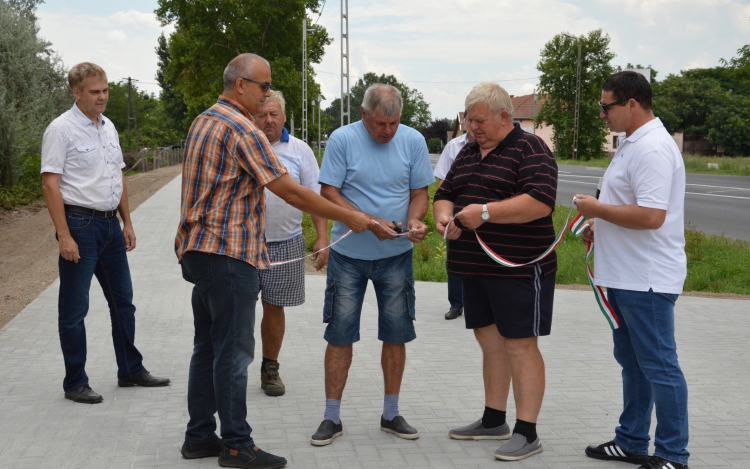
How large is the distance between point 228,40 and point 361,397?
4124 cm

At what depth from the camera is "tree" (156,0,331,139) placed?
42.2 m

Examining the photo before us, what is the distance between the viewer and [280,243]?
17.5 ft

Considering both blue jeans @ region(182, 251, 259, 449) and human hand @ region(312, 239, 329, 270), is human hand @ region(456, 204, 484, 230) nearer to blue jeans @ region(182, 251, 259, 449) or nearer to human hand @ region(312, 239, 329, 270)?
blue jeans @ region(182, 251, 259, 449)

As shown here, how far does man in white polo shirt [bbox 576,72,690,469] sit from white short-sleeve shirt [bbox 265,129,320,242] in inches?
82.3

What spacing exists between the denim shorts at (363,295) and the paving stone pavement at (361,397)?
59 cm

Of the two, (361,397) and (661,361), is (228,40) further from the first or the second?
(661,361)

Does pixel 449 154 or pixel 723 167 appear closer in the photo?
pixel 449 154

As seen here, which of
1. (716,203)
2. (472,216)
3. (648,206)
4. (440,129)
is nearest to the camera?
(648,206)

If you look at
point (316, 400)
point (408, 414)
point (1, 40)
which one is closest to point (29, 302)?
point (316, 400)

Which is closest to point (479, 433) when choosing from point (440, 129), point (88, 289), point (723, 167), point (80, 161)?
point (88, 289)

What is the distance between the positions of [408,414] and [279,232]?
4.80ft

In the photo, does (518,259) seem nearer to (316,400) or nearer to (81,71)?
(316,400)

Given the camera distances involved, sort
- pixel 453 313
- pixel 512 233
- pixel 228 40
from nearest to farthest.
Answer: pixel 512 233 < pixel 453 313 < pixel 228 40

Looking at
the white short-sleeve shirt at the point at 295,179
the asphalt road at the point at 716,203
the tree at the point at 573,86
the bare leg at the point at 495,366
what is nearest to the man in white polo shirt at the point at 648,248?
the bare leg at the point at 495,366
